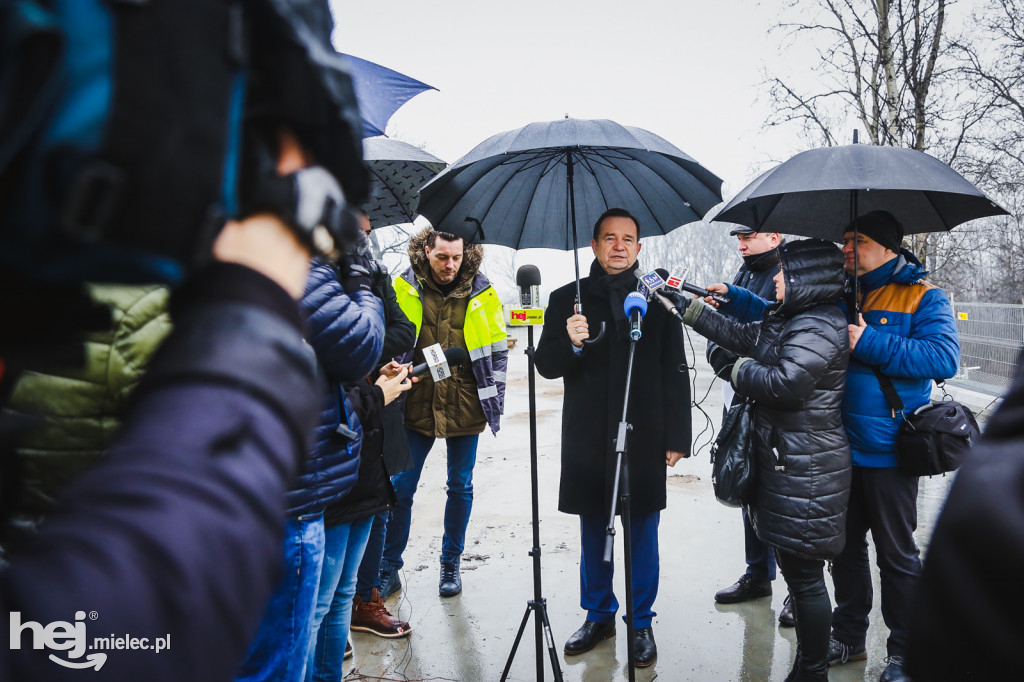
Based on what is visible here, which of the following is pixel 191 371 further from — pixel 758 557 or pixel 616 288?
pixel 758 557

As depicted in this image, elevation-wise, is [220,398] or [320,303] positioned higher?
[320,303]

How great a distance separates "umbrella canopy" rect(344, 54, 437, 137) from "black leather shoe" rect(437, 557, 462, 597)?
293cm

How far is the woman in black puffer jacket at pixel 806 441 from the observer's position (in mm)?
2916

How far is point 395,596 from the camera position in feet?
13.9

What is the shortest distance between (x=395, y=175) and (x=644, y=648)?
2961 millimetres

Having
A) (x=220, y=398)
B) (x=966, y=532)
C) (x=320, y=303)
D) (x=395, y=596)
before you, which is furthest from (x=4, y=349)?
(x=395, y=596)

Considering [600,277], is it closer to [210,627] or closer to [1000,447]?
[1000,447]

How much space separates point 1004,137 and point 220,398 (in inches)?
630

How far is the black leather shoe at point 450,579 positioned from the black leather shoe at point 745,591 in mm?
1624

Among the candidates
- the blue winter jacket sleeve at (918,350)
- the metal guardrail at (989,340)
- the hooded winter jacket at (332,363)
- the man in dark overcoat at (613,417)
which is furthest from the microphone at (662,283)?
the metal guardrail at (989,340)

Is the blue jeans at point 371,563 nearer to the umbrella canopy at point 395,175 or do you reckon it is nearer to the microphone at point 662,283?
the umbrella canopy at point 395,175

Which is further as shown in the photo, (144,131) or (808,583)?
(808,583)

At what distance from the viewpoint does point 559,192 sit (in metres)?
4.04

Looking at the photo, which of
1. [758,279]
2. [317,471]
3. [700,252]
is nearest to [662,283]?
[758,279]
